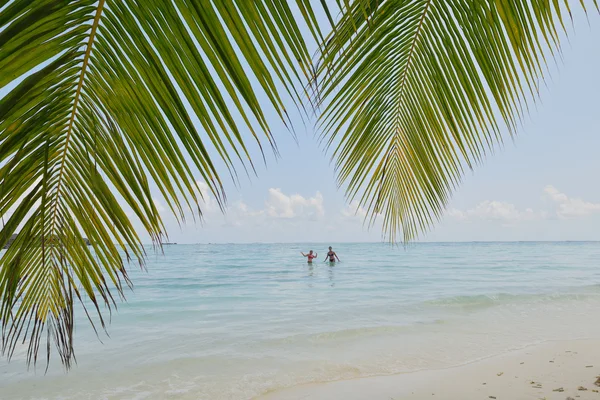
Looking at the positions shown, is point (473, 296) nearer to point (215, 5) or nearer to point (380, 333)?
point (380, 333)

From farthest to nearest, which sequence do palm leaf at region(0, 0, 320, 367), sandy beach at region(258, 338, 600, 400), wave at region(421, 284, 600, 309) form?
wave at region(421, 284, 600, 309) < sandy beach at region(258, 338, 600, 400) < palm leaf at region(0, 0, 320, 367)

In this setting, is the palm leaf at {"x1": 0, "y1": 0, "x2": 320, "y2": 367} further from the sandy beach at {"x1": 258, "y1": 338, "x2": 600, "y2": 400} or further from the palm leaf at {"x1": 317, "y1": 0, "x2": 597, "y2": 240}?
the sandy beach at {"x1": 258, "y1": 338, "x2": 600, "y2": 400}

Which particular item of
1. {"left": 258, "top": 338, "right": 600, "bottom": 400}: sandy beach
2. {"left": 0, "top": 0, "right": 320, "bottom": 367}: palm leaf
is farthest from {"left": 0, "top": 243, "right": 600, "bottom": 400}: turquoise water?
{"left": 0, "top": 0, "right": 320, "bottom": 367}: palm leaf

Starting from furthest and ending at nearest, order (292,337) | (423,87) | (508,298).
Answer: (508,298)
(292,337)
(423,87)

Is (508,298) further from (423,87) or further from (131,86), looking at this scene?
(131,86)

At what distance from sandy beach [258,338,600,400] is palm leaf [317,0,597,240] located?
3348 millimetres

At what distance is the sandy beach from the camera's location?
4.87 meters

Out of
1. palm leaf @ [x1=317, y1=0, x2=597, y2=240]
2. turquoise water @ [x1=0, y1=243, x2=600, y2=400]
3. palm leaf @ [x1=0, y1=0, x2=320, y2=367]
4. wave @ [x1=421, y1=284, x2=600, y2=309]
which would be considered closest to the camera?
palm leaf @ [x1=0, y1=0, x2=320, y2=367]

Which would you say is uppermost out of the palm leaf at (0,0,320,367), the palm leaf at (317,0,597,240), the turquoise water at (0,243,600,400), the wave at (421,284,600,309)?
the palm leaf at (317,0,597,240)

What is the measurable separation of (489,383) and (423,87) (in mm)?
4702

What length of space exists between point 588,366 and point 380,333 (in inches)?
145

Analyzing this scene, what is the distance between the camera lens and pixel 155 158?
2.98 ft

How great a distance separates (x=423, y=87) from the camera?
1.97 meters

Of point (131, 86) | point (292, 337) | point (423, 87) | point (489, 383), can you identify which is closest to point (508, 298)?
point (292, 337)
